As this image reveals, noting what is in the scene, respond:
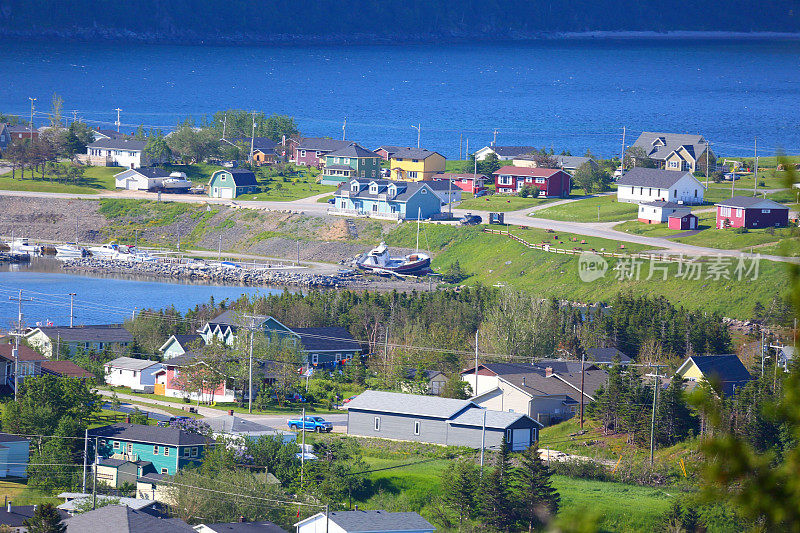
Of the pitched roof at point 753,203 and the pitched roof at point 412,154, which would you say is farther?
the pitched roof at point 412,154

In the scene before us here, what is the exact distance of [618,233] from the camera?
37.2m

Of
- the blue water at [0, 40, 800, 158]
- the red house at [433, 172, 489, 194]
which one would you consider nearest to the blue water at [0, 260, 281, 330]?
the red house at [433, 172, 489, 194]

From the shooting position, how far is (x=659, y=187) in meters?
41.8

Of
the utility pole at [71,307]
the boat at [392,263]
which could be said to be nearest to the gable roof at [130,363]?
the utility pole at [71,307]

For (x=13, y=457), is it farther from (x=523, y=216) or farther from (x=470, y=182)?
(x=470, y=182)

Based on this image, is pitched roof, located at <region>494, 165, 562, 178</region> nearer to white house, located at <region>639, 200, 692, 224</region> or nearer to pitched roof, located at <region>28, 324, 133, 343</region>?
white house, located at <region>639, 200, 692, 224</region>

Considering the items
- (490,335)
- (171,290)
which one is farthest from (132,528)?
(171,290)

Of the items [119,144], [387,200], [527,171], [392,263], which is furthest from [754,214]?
[119,144]

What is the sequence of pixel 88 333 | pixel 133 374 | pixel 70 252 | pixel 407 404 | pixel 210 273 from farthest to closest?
1. pixel 70 252
2. pixel 210 273
3. pixel 88 333
4. pixel 133 374
5. pixel 407 404

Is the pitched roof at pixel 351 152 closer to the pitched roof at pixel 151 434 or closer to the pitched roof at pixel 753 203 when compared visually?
the pitched roof at pixel 753 203

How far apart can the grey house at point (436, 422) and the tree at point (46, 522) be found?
28.0 feet

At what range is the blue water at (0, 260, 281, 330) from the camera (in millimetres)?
32875

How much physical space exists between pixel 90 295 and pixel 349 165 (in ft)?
61.9

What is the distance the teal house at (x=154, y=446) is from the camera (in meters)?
18.0
